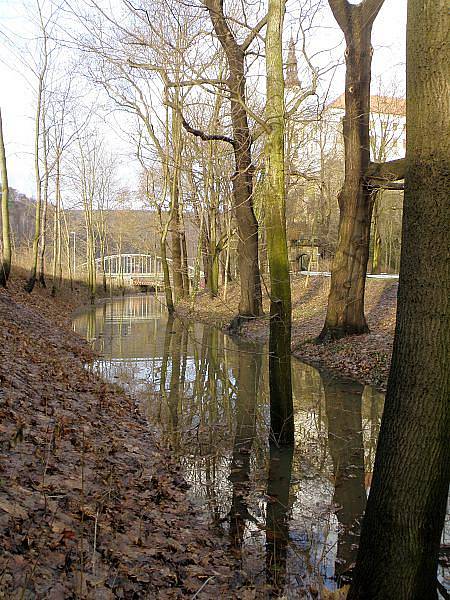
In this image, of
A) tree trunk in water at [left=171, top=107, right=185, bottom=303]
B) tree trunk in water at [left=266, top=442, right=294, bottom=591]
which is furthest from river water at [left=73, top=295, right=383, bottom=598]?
tree trunk in water at [left=171, top=107, right=185, bottom=303]

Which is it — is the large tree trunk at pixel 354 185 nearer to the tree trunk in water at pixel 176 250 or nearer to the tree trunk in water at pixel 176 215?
the tree trunk in water at pixel 176 215

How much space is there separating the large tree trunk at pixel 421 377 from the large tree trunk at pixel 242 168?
434cm

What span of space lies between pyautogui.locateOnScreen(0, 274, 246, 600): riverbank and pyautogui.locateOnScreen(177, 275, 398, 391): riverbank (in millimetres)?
2575

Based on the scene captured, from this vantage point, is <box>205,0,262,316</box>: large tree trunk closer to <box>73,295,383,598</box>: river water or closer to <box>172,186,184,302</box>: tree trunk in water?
<box>73,295,383,598</box>: river water

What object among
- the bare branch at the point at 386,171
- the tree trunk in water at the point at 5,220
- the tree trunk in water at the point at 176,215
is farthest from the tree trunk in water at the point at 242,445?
the tree trunk in water at the point at 5,220

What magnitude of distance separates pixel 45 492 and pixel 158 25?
7.47 metres

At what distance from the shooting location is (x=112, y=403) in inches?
362

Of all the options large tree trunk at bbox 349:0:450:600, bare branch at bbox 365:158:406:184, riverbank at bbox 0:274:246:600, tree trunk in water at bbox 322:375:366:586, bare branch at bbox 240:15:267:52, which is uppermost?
bare branch at bbox 240:15:267:52

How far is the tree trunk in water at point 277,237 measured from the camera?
7391 millimetres

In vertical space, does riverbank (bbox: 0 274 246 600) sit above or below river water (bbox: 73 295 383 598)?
above

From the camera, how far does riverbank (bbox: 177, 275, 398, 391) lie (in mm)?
12852

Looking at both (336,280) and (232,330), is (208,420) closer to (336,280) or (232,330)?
(336,280)

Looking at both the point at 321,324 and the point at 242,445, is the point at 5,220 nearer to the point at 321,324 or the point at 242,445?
the point at 321,324

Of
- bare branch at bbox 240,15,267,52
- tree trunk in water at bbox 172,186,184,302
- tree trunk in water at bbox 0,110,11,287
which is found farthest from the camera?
tree trunk in water at bbox 172,186,184,302
